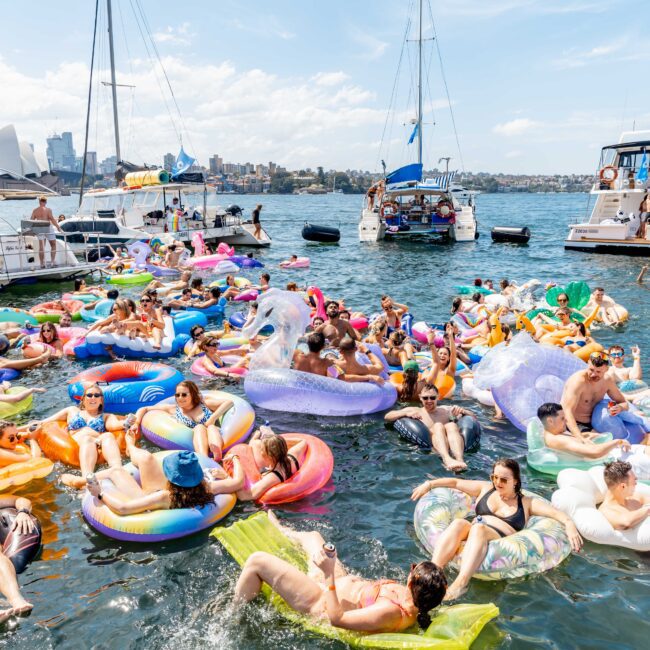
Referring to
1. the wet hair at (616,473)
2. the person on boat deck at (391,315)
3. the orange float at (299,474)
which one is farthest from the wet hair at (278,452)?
the person on boat deck at (391,315)

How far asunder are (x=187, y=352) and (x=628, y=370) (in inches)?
312

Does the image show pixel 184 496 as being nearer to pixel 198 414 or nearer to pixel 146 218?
pixel 198 414

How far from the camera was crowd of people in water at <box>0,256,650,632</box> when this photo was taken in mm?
4531

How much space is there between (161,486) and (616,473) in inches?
176

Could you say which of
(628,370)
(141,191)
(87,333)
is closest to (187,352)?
(87,333)

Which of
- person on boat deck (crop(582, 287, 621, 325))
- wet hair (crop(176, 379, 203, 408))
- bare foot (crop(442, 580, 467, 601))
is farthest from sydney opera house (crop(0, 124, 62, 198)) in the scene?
bare foot (crop(442, 580, 467, 601))

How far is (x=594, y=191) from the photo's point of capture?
91.4ft

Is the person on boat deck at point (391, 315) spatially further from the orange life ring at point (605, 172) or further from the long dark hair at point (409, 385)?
the orange life ring at point (605, 172)

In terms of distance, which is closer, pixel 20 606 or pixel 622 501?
pixel 20 606

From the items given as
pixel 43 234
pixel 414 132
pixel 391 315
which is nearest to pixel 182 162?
pixel 43 234

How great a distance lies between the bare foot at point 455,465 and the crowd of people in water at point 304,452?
2cm

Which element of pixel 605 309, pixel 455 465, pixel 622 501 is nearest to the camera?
pixel 622 501

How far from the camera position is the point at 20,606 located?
480 cm

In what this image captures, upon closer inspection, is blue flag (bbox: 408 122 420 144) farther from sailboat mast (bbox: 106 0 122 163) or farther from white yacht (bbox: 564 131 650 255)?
sailboat mast (bbox: 106 0 122 163)
